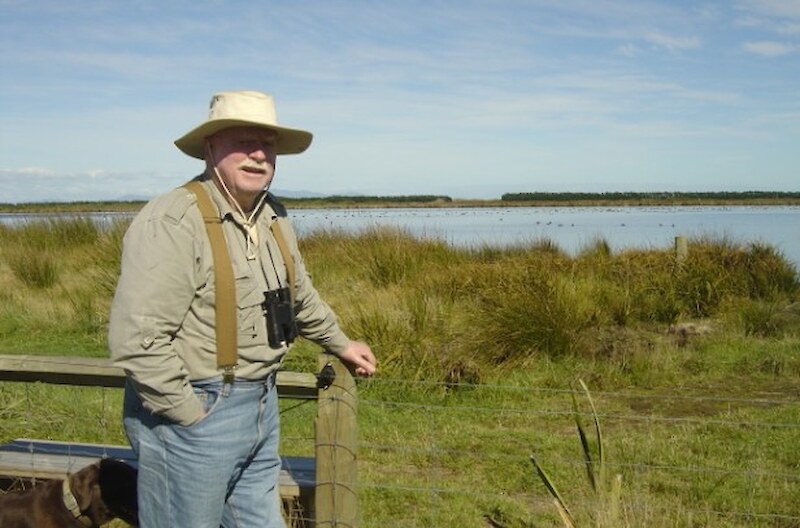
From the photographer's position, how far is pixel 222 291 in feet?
8.06

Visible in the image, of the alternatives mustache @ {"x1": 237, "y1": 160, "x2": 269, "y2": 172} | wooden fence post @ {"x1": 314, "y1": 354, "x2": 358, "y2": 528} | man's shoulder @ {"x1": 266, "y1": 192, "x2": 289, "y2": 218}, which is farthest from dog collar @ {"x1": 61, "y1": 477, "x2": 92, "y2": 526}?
mustache @ {"x1": 237, "y1": 160, "x2": 269, "y2": 172}

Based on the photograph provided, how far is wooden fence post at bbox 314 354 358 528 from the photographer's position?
3271 millimetres

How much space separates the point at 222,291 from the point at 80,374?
1.38m

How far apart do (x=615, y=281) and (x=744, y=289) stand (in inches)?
68.6

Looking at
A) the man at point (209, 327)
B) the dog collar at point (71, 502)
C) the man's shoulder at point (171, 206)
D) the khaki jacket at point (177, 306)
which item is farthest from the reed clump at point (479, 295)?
the man's shoulder at point (171, 206)

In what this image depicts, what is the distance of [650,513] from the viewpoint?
418 centimetres

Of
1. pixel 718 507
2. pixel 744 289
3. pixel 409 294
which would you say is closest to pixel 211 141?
pixel 718 507

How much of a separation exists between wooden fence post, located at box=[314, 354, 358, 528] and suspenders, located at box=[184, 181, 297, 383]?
758 mm

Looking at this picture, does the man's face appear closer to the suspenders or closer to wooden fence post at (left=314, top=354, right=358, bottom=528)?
the suspenders

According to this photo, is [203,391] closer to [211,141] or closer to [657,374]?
[211,141]

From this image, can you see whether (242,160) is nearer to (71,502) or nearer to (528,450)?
(71,502)

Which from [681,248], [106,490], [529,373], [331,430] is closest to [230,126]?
[331,430]

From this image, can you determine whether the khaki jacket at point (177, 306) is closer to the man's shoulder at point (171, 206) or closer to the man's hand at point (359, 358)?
the man's shoulder at point (171, 206)

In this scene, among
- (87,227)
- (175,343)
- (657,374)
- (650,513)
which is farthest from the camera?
(87,227)
